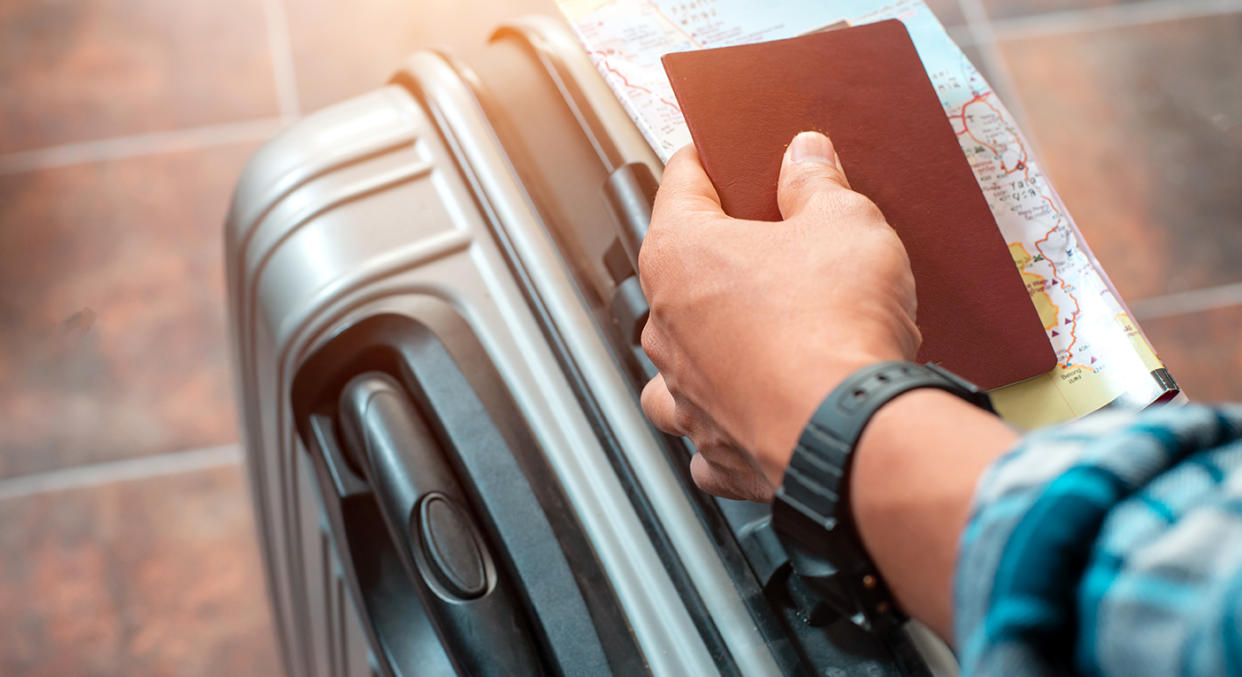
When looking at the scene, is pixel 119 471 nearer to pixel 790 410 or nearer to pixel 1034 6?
pixel 790 410

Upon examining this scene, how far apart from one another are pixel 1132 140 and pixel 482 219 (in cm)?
139

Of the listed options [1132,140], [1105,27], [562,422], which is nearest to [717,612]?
[562,422]

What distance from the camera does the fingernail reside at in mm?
508

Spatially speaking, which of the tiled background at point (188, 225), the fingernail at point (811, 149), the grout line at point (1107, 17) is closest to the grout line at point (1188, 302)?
the tiled background at point (188, 225)

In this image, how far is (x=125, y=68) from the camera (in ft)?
4.53

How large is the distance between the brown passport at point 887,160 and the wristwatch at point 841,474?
6.0 inches

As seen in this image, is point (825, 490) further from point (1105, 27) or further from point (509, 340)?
point (1105, 27)

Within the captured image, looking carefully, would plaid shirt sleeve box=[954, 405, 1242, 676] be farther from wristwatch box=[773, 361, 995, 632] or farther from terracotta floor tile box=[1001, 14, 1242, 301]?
terracotta floor tile box=[1001, 14, 1242, 301]

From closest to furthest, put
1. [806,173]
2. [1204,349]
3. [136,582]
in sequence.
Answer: [806,173], [136,582], [1204,349]

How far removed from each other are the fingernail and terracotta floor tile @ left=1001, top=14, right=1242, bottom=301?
1169 millimetres

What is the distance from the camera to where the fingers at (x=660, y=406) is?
20.3 inches

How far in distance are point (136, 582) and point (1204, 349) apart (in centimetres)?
169

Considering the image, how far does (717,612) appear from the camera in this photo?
1.69ft

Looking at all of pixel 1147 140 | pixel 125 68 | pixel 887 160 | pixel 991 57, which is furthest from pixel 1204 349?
pixel 125 68
